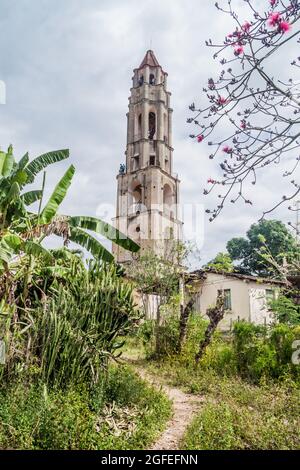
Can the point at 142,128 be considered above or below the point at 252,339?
above

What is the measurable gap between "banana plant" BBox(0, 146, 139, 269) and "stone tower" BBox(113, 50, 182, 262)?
1803cm

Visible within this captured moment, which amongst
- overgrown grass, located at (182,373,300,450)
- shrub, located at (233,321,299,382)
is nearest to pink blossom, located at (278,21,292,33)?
overgrown grass, located at (182,373,300,450)

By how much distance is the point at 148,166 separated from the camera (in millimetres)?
29297

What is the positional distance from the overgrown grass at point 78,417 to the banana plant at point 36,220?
2.82m

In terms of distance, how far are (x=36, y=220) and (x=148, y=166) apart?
21.6 meters

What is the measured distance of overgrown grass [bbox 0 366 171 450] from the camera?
4.19 metres

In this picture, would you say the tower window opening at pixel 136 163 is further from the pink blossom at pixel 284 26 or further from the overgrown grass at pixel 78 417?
the pink blossom at pixel 284 26

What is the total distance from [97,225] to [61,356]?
13.3ft

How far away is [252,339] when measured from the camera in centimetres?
884

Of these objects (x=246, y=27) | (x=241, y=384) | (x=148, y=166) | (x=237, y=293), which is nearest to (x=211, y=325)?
(x=241, y=384)

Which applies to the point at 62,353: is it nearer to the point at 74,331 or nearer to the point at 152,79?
the point at 74,331

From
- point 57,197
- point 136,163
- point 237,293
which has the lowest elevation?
A: point 237,293
